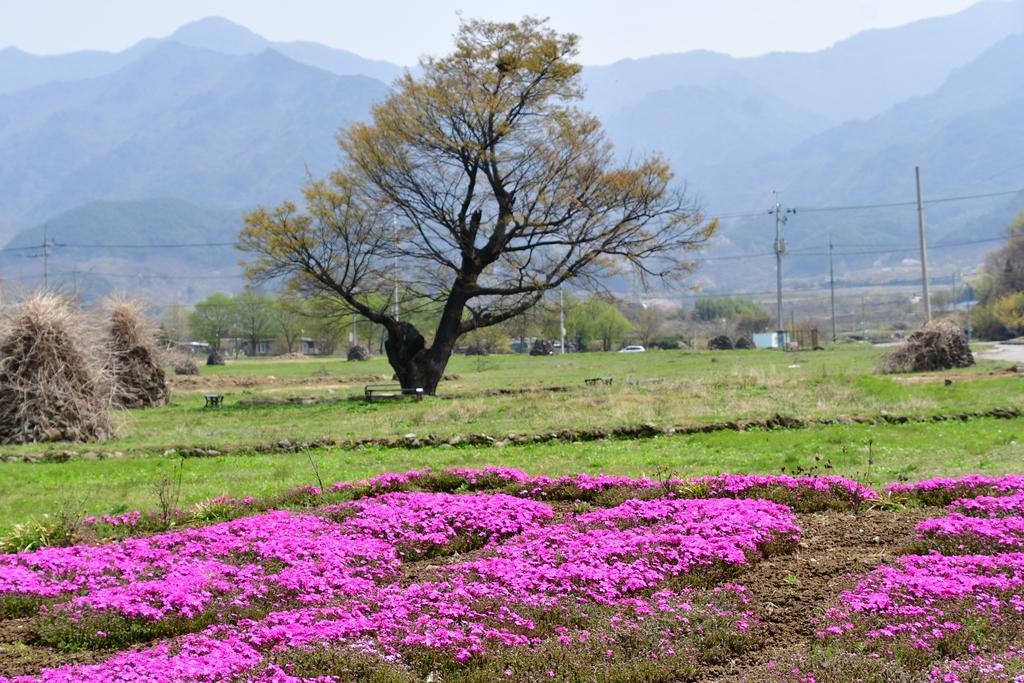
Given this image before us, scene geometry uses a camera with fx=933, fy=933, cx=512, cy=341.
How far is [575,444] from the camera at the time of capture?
1864cm

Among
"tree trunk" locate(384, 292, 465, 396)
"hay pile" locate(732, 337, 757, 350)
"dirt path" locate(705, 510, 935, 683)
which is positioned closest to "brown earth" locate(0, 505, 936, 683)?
"dirt path" locate(705, 510, 935, 683)

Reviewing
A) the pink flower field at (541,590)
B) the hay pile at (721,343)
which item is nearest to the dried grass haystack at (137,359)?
the pink flower field at (541,590)

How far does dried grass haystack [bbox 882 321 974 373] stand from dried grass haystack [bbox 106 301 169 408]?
2799cm

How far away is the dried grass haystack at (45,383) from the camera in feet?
71.3

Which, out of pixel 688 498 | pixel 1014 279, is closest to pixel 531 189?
pixel 688 498

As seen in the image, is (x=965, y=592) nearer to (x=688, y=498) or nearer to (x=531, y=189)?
(x=688, y=498)

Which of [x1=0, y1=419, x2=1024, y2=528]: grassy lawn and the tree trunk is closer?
[x1=0, y1=419, x2=1024, y2=528]: grassy lawn

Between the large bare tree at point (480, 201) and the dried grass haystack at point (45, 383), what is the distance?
12.2 meters

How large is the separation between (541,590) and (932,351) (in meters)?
32.8

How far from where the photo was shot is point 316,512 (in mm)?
11500

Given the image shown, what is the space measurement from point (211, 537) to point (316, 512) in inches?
63.9

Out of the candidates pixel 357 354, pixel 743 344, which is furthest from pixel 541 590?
pixel 743 344

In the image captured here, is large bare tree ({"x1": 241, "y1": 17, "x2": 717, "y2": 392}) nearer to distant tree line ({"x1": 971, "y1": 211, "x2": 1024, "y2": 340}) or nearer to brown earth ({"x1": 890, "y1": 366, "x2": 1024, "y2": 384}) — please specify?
brown earth ({"x1": 890, "y1": 366, "x2": 1024, "y2": 384})

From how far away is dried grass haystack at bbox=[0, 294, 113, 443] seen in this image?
21.7 m
